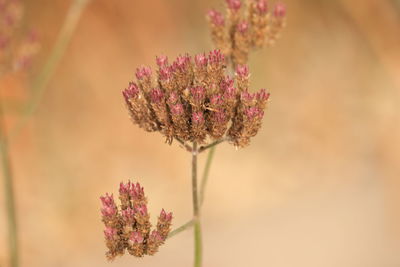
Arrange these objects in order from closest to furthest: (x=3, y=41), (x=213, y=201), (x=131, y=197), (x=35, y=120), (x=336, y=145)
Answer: (x=131, y=197), (x=3, y=41), (x=35, y=120), (x=213, y=201), (x=336, y=145)

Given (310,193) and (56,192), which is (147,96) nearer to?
(56,192)

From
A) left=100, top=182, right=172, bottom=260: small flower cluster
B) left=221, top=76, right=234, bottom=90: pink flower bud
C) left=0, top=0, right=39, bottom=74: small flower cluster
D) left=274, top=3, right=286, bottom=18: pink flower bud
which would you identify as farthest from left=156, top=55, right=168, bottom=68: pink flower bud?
left=0, top=0, right=39, bottom=74: small flower cluster

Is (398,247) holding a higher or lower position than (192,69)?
higher

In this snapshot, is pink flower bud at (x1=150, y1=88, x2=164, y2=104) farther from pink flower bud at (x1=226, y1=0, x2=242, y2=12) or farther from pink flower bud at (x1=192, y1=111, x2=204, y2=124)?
pink flower bud at (x1=226, y1=0, x2=242, y2=12)

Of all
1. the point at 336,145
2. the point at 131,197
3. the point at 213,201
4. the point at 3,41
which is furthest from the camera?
the point at 336,145

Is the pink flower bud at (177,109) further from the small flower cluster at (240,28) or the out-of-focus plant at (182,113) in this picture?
the small flower cluster at (240,28)

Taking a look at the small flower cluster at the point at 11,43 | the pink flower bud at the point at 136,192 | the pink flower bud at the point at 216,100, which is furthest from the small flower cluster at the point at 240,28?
the small flower cluster at the point at 11,43

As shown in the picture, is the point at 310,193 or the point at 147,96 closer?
the point at 147,96

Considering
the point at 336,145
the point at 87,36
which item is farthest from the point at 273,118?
the point at 87,36
